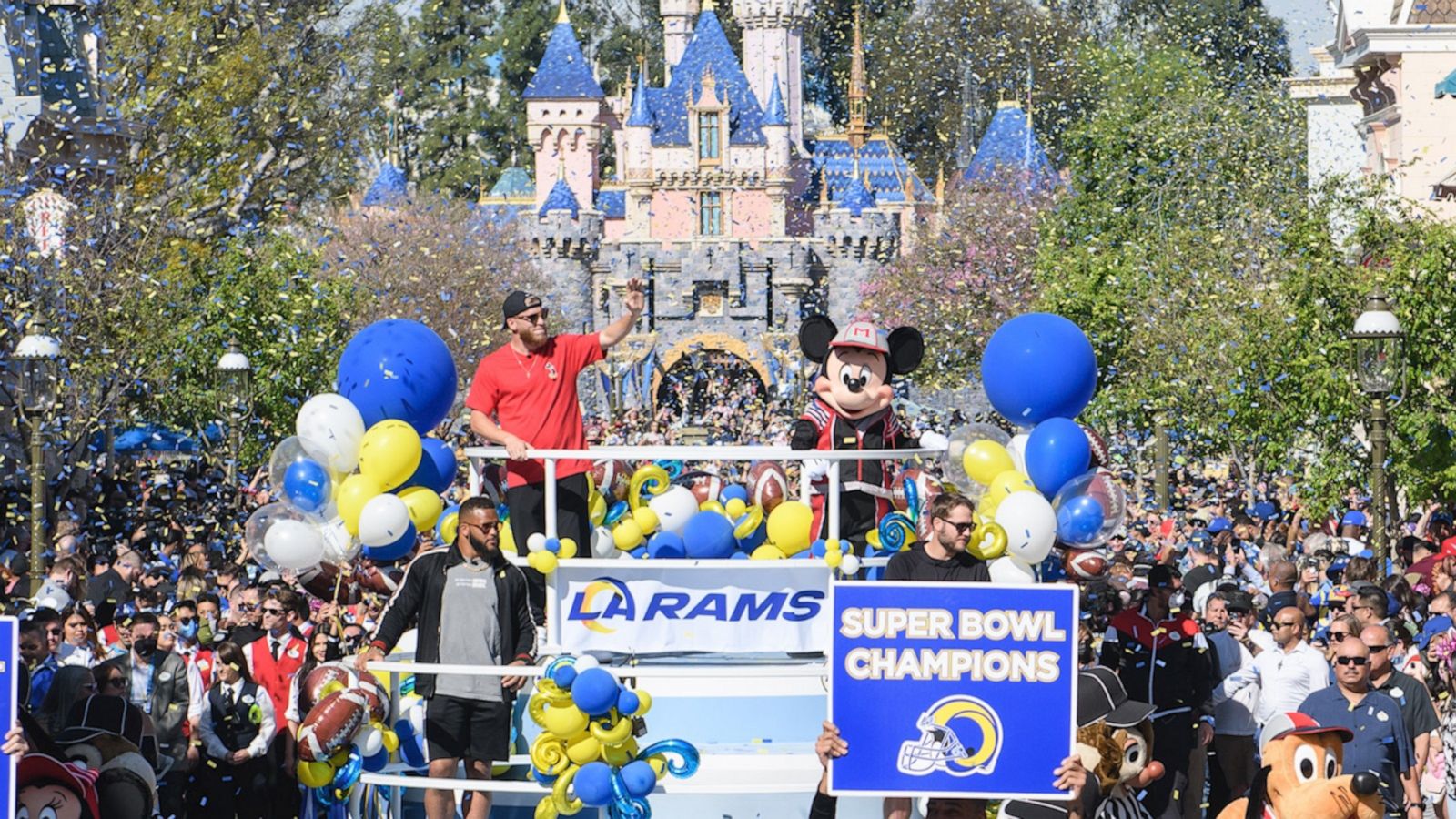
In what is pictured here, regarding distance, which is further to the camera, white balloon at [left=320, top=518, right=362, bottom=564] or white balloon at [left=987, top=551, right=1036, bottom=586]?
white balloon at [left=320, top=518, right=362, bottom=564]

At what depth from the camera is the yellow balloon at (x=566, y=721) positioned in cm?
950

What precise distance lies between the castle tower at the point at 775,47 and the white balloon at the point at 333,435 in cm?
8522

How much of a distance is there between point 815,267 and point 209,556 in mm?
72238

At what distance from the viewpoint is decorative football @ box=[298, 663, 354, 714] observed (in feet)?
35.1

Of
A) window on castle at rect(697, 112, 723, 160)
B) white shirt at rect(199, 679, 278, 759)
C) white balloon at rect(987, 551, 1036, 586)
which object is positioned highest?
window on castle at rect(697, 112, 723, 160)

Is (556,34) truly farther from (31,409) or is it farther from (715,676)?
(715,676)

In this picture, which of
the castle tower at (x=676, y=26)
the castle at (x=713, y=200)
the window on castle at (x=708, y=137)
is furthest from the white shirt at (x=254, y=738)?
the castle tower at (x=676, y=26)

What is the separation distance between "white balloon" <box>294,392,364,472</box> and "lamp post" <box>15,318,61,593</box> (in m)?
7.67

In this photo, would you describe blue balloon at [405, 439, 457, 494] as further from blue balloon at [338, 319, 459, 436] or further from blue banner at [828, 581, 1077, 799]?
blue banner at [828, 581, 1077, 799]

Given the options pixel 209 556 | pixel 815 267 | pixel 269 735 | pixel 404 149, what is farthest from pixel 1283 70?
pixel 269 735

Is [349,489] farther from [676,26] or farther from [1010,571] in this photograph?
[676,26]

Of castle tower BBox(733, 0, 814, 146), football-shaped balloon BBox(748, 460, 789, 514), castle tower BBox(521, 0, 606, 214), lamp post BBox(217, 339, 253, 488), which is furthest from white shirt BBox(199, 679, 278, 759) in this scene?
castle tower BBox(733, 0, 814, 146)

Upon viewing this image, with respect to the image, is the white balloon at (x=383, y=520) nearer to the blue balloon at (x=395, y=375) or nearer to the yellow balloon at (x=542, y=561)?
the blue balloon at (x=395, y=375)

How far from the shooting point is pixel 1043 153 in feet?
288
